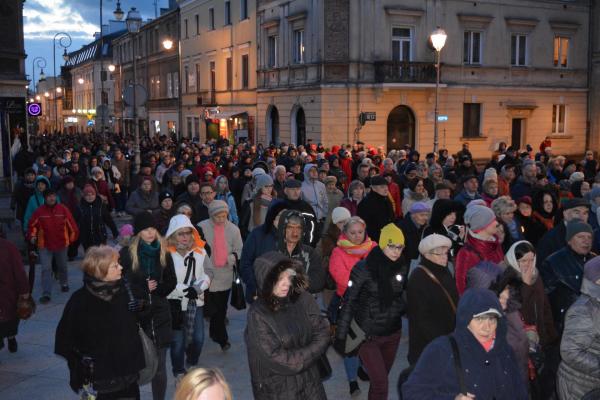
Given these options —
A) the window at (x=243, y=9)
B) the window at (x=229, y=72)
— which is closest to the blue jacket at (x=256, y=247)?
the window at (x=243, y=9)

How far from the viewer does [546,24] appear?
106ft

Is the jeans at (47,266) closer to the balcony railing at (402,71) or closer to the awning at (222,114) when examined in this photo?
the balcony railing at (402,71)

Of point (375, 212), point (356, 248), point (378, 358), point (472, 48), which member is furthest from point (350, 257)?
point (472, 48)

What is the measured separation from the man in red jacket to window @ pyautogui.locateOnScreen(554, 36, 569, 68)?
1138 inches

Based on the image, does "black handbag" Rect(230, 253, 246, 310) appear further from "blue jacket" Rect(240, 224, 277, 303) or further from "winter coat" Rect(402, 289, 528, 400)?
"winter coat" Rect(402, 289, 528, 400)

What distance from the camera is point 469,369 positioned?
3668 mm

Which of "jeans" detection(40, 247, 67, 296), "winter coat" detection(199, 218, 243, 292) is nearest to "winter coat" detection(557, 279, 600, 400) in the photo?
"winter coat" detection(199, 218, 243, 292)

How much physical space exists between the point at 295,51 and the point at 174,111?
21629 millimetres

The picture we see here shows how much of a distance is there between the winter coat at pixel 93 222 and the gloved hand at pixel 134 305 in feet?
20.8

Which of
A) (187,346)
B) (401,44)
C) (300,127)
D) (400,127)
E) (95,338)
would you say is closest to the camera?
(95,338)

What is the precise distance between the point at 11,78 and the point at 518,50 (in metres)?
22.3

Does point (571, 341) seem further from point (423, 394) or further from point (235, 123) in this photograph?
point (235, 123)

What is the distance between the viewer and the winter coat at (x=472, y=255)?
6004 mm

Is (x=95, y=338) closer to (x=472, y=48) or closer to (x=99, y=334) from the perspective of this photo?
(x=99, y=334)
